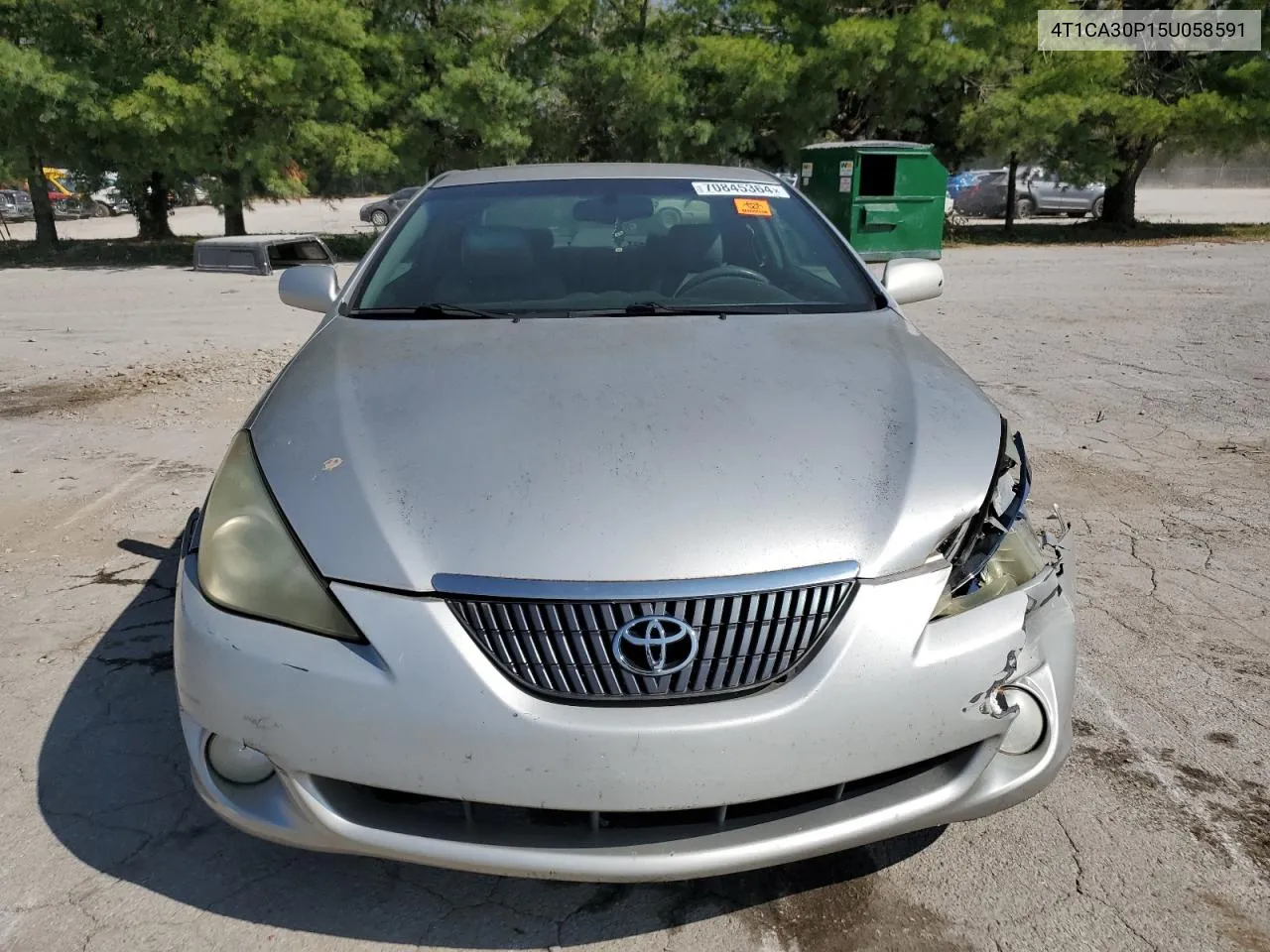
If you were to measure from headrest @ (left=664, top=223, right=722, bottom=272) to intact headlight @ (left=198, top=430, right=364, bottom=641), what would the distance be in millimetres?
1652

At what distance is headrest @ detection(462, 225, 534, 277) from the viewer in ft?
10.7

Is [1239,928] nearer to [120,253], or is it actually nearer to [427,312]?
[427,312]

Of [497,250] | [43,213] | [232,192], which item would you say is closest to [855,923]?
[497,250]

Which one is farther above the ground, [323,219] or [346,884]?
[346,884]

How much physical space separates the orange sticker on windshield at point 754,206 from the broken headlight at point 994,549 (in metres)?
1.51

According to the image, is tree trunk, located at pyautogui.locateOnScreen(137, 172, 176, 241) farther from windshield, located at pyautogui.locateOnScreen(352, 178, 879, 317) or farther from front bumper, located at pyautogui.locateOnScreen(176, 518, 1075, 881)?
front bumper, located at pyautogui.locateOnScreen(176, 518, 1075, 881)

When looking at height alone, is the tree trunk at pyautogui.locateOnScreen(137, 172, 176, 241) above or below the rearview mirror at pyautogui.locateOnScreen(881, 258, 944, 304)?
below

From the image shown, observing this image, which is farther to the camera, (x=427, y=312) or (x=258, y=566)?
(x=427, y=312)

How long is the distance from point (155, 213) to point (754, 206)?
72.6ft

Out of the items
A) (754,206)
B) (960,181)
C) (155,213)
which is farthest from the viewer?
(960,181)

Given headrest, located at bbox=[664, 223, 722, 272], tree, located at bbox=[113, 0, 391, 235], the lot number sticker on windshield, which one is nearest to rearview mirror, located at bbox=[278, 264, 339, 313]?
headrest, located at bbox=[664, 223, 722, 272]

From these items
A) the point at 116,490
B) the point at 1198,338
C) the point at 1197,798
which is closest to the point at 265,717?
the point at 1197,798

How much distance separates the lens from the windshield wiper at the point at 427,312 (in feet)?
9.75

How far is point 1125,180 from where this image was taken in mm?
21703
